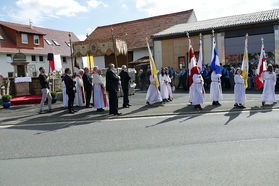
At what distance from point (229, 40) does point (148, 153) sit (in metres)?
21.1

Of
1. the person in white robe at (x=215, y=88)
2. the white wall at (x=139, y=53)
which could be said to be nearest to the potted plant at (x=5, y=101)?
the person in white robe at (x=215, y=88)

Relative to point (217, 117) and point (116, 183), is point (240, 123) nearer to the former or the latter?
point (217, 117)

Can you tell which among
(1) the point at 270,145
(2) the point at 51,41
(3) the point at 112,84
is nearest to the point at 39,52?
(2) the point at 51,41

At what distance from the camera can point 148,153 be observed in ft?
18.2

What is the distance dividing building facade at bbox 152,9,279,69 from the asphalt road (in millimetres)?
15694

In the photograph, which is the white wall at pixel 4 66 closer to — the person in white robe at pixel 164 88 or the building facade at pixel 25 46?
the building facade at pixel 25 46

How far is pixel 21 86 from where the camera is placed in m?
17.9

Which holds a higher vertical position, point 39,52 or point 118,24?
point 118,24

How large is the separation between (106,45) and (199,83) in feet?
35.6

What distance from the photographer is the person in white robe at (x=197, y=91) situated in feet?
36.5

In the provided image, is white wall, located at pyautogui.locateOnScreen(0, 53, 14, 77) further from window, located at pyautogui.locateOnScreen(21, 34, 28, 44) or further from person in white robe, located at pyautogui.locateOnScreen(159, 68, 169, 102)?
person in white robe, located at pyautogui.locateOnScreen(159, 68, 169, 102)

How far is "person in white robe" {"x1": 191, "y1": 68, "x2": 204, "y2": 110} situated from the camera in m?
11.1

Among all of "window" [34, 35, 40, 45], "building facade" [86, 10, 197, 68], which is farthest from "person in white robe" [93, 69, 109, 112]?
"window" [34, 35, 40, 45]

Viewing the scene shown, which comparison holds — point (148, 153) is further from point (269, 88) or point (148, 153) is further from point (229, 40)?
point (229, 40)
